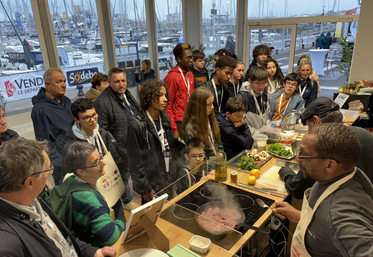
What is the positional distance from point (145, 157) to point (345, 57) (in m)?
5.89

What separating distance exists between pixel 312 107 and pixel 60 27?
4.91 meters

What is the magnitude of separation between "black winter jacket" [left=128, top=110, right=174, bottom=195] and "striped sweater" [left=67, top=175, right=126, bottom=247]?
0.78m

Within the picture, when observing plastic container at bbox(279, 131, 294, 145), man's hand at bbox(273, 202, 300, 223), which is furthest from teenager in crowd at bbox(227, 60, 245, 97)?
man's hand at bbox(273, 202, 300, 223)

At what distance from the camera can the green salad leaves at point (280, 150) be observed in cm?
255

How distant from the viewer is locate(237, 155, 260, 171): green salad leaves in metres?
2.32

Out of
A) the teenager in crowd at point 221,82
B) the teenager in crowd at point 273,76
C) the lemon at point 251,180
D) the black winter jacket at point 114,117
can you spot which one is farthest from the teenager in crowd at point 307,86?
the black winter jacket at point 114,117

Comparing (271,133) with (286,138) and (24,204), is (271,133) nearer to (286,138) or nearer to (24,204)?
(286,138)

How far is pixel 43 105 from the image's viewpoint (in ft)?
8.74

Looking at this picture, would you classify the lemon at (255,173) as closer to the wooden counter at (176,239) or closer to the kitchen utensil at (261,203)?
the kitchen utensil at (261,203)

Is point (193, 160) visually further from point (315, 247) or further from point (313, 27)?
point (313, 27)

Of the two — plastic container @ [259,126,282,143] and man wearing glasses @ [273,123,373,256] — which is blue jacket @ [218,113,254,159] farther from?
man wearing glasses @ [273,123,373,256]

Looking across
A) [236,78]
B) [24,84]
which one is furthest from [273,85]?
[24,84]

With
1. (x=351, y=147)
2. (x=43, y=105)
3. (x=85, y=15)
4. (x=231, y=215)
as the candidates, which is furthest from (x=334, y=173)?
(x=85, y=15)

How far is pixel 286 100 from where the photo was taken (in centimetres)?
376
